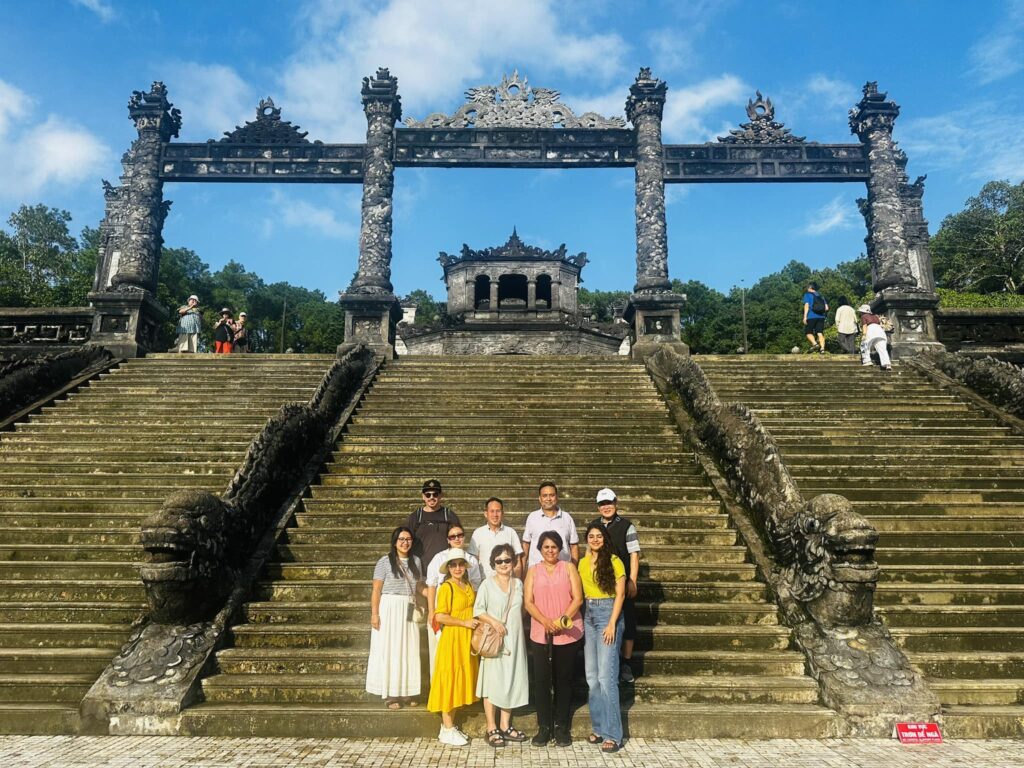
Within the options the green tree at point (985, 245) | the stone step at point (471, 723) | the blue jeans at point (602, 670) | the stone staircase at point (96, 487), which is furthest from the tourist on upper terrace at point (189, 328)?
the green tree at point (985, 245)

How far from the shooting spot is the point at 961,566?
531cm

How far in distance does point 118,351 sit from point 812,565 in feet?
36.6

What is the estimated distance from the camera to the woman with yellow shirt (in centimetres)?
375

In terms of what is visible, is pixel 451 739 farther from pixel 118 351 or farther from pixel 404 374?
pixel 118 351

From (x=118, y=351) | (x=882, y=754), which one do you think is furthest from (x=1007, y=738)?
(x=118, y=351)

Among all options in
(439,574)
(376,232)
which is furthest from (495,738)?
(376,232)

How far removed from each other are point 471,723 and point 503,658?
513mm

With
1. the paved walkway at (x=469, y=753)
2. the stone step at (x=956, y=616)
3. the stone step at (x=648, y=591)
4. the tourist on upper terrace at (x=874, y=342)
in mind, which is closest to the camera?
the paved walkway at (x=469, y=753)

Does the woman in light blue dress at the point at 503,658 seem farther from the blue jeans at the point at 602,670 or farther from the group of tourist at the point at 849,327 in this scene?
the group of tourist at the point at 849,327

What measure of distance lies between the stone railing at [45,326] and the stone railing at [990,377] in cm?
1393

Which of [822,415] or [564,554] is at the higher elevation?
[822,415]

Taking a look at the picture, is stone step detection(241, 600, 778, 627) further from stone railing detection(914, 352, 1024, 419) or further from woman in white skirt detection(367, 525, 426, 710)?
stone railing detection(914, 352, 1024, 419)

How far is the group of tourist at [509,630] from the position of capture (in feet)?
12.5

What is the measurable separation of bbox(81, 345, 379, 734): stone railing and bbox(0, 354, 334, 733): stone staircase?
32 cm
